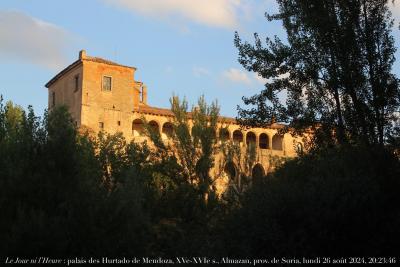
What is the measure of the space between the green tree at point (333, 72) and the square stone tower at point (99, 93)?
21.9m

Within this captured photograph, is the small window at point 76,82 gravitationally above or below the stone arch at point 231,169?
above

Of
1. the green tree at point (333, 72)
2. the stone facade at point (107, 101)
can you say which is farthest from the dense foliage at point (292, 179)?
the stone facade at point (107, 101)

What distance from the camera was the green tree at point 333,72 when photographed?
12180mm

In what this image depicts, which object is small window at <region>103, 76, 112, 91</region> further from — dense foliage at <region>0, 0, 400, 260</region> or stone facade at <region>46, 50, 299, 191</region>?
dense foliage at <region>0, 0, 400, 260</region>

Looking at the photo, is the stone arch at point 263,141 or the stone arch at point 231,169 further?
the stone arch at point 263,141

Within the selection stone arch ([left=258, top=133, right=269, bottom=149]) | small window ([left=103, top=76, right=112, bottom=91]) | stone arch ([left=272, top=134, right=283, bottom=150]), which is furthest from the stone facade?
stone arch ([left=258, top=133, right=269, bottom=149])

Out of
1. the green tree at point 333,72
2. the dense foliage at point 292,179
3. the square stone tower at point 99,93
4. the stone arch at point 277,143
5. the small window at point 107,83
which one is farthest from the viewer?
the stone arch at point 277,143

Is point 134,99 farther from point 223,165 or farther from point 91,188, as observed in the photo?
point 91,188

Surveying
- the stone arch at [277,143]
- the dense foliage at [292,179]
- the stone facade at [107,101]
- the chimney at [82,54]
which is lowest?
the dense foliage at [292,179]

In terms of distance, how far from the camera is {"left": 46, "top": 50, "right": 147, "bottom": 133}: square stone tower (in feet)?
112

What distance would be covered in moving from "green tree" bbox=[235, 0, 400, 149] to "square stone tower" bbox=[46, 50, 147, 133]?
2186 centimetres

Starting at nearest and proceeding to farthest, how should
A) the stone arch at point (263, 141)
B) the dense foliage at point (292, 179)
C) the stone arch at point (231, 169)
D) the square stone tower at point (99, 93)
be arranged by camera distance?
the dense foliage at point (292, 179) < the stone arch at point (231, 169) < the square stone tower at point (99, 93) < the stone arch at point (263, 141)

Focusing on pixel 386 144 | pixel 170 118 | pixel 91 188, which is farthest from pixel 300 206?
pixel 170 118

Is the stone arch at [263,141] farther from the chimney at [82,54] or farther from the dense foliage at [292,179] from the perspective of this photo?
the dense foliage at [292,179]
